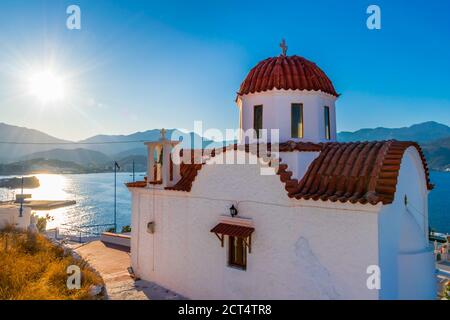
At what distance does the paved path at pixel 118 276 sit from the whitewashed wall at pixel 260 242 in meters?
0.48

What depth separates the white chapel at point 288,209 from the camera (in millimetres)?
7305

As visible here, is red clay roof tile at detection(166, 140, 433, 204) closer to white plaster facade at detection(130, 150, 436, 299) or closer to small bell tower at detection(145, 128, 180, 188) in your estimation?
white plaster facade at detection(130, 150, 436, 299)

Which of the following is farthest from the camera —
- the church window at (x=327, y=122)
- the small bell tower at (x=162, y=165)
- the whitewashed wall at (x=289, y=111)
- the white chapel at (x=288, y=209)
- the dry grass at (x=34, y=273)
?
the small bell tower at (x=162, y=165)

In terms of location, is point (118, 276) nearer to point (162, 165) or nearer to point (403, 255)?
point (162, 165)

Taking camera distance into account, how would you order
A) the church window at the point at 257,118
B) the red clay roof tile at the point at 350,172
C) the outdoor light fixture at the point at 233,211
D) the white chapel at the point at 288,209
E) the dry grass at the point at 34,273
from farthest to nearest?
the church window at the point at 257,118 < the outdoor light fixture at the point at 233,211 < the dry grass at the point at 34,273 < the white chapel at the point at 288,209 < the red clay roof tile at the point at 350,172

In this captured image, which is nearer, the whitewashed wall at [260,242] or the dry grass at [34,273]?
the whitewashed wall at [260,242]

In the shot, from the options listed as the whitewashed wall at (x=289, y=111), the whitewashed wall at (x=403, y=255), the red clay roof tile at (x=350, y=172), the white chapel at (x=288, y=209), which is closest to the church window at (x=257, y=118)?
the white chapel at (x=288, y=209)

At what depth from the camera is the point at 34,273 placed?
371 inches

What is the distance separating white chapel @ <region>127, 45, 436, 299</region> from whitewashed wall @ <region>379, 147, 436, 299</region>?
3cm

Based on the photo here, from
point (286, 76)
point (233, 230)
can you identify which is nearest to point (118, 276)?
point (233, 230)

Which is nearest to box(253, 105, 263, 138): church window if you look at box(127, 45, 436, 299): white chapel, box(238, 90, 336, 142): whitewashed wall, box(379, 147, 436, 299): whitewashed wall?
box(127, 45, 436, 299): white chapel

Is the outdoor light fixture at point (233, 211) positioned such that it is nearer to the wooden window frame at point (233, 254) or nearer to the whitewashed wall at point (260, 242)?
the whitewashed wall at point (260, 242)

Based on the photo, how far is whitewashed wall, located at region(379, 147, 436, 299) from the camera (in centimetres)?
724

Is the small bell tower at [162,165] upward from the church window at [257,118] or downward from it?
downward
